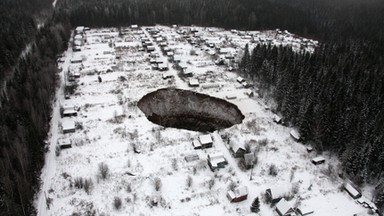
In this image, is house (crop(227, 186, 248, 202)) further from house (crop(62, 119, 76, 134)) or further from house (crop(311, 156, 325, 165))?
house (crop(62, 119, 76, 134))

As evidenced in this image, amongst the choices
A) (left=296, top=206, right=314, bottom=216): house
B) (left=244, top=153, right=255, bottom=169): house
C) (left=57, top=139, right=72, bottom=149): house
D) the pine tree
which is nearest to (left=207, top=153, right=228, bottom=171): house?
(left=244, top=153, right=255, bottom=169): house

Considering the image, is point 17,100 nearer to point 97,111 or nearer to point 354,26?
point 97,111

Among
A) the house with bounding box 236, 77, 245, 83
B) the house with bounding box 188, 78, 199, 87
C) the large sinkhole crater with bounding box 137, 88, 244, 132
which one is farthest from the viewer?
the house with bounding box 236, 77, 245, 83

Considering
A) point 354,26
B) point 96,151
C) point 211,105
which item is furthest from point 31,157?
point 354,26

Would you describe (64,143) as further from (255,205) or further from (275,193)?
(275,193)

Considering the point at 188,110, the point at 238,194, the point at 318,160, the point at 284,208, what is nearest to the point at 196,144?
the point at 238,194

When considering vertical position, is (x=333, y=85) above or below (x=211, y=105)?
above
